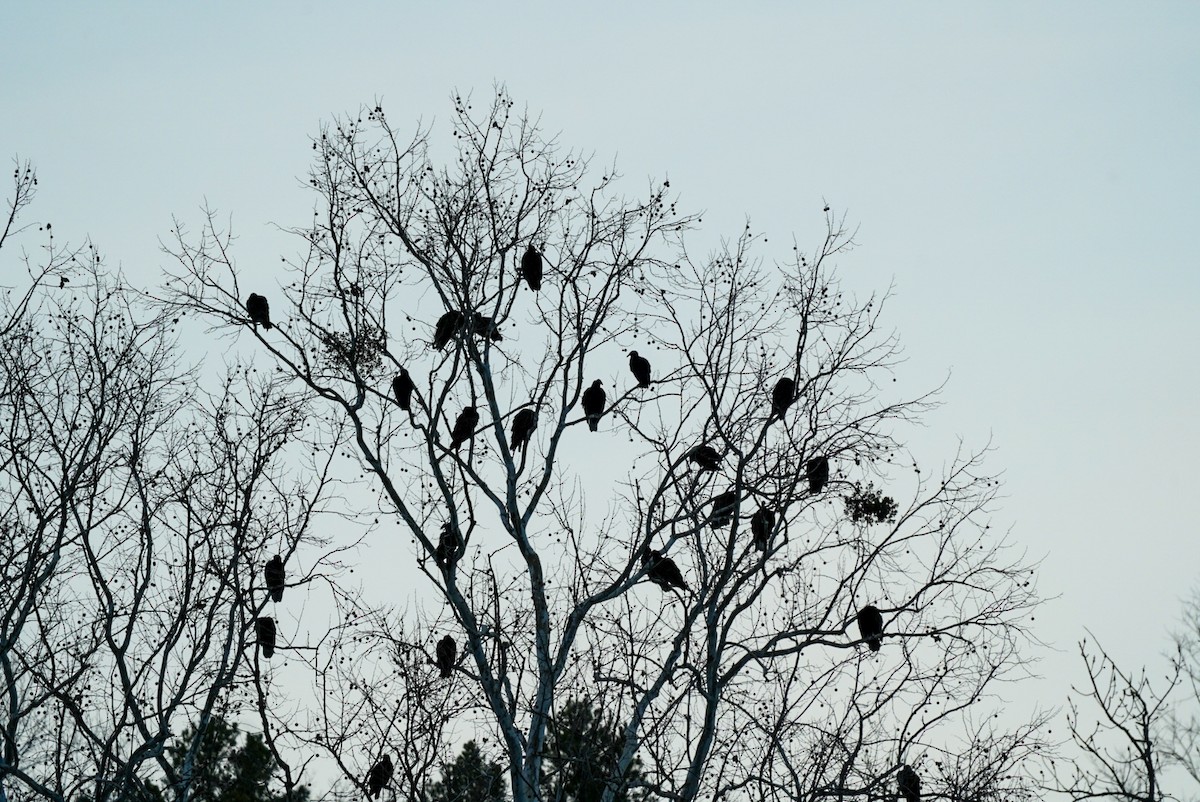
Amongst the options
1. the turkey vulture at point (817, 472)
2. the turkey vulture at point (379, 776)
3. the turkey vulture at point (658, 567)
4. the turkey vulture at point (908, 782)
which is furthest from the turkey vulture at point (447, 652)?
the turkey vulture at point (908, 782)

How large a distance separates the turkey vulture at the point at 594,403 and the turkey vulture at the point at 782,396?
153 cm

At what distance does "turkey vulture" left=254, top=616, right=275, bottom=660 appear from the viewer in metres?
9.34

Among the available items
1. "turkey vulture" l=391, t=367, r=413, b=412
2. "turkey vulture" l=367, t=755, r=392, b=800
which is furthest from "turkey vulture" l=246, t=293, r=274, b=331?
"turkey vulture" l=367, t=755, r=392, b=800

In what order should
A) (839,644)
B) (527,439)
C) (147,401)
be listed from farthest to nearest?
(147,401), (527,439), (839,644)

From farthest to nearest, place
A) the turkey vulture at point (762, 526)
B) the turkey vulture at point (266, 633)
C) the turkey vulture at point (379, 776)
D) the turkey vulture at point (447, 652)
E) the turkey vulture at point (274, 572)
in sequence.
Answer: the turkey vulture at point (274, 572)
the turkey vulture at point (266, 633)
the turkey vulture at point (447, 652)
the turkey vulture at point (762, 526)
the turkey vulture at point (379, 776)

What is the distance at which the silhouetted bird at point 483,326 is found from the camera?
9.86m

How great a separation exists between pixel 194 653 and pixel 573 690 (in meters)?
3.41

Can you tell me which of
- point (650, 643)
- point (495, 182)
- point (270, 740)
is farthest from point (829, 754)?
point (495, 182)

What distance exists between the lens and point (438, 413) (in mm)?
9641

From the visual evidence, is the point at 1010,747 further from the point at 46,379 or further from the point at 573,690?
the point at 46,379

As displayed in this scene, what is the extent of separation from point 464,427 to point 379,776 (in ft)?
8.99

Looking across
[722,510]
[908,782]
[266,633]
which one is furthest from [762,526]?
[266,633]

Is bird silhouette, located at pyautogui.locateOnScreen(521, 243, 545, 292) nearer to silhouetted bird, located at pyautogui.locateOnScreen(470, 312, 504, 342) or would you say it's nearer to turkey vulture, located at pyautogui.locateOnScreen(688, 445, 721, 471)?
silhouetted bird, located at pyautogui.locateOnScreen(470, 312, 504, 342)

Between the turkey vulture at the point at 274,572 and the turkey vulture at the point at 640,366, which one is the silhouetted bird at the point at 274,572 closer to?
the turkey vulture at the point at 274,572
